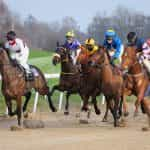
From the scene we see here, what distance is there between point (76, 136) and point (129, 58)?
2.54 metres

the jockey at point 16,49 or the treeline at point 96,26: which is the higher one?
the jockey at point 16,49

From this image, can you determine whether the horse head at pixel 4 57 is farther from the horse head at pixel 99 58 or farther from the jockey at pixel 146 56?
the jockey at pixel 146 56

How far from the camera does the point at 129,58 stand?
530 inches

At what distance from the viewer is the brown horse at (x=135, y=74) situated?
13.5 metres

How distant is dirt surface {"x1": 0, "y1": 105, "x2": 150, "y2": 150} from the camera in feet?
34.4

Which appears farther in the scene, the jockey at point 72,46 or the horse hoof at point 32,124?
the jockey at point 72,46

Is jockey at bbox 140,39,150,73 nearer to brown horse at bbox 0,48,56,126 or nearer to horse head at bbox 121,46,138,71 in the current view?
horse head at bbox 121,46,138,71

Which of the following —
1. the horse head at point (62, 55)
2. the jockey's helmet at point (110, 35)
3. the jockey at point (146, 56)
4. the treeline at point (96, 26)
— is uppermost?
the jockey's helmet at point (110, 35)

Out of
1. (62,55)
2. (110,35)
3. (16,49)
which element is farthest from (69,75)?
(16,49)

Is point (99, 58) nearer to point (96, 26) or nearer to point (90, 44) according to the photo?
point (90, 44)

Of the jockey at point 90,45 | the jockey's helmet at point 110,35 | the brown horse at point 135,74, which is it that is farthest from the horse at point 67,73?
the brown horse at point 135,74

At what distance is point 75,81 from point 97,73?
8.37 feet

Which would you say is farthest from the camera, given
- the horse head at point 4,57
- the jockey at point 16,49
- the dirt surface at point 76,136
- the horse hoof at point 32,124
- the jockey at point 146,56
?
the jockey at point 16,49

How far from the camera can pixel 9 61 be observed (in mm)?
13570
